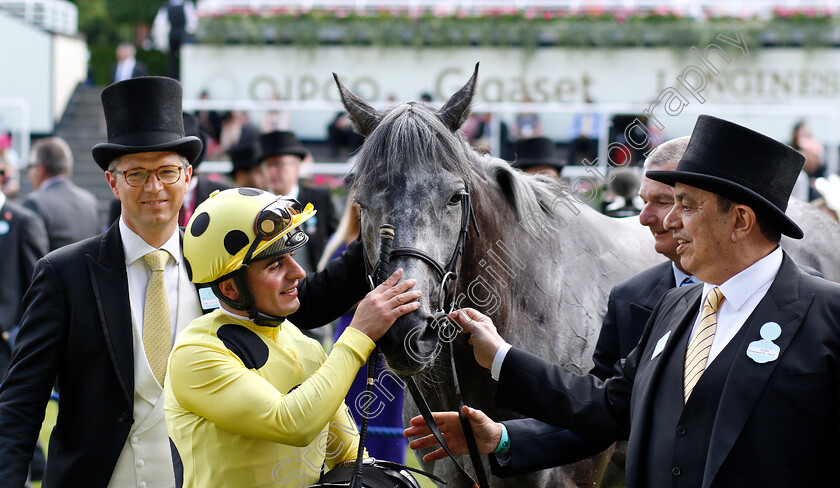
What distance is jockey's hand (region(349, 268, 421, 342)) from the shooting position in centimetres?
251

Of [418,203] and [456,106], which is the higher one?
[456,106]

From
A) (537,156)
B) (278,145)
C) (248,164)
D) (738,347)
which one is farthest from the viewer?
(278,145)

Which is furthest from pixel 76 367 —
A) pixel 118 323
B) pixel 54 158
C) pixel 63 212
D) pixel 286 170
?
pixel 54 158

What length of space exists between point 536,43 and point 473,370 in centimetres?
1479

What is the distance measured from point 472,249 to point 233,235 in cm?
100

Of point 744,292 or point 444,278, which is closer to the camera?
point 744,292

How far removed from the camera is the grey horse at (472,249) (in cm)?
283

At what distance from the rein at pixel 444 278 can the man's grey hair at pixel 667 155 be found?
779 millimetres

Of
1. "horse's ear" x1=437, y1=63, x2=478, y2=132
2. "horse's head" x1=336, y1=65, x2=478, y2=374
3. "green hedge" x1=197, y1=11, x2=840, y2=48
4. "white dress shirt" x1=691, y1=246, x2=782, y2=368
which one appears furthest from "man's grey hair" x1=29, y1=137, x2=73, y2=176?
"green hedge" x1=197, y1=11, x2=840, y2=48

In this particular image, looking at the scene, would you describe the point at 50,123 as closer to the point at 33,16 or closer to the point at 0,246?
the point at 33,16

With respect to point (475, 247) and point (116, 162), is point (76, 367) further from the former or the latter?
point (475, 247)

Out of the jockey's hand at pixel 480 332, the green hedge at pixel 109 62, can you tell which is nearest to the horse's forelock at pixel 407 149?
the jockey's hand at pixel 480 332

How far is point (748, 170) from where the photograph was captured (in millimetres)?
2346

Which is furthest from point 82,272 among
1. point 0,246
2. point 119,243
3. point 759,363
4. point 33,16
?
point 33,16
